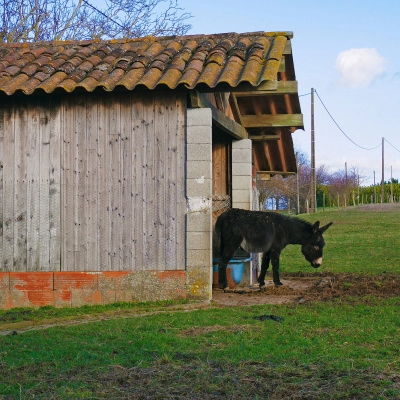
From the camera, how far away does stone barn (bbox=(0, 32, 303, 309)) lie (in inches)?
428

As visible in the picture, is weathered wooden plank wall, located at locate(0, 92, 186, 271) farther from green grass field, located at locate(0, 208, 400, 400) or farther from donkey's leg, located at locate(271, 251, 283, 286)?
donkey's leg, located at locate(271, 251, 283, 286)

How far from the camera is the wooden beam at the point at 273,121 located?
1406cm

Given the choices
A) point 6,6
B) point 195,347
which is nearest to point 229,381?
point 195,347

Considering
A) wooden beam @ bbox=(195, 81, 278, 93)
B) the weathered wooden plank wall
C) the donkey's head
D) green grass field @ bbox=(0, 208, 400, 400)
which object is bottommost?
green grass field @ bbox=(0, 208, 400, 400)

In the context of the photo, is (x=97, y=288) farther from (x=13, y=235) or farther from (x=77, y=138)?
(x=77, y=138)

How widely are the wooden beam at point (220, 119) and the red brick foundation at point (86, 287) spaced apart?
272 cm

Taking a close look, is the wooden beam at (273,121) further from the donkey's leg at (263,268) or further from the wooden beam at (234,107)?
the donkey's leg at (263,268)

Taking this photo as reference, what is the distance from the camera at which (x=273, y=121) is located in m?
14.4

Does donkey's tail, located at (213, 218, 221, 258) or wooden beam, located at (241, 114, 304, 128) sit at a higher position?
wooden beam, located at (241, 114, 304, 128)

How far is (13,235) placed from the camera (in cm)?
1128

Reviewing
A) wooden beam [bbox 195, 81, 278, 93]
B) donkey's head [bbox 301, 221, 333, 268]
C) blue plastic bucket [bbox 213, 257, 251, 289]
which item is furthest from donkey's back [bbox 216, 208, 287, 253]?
wooden beam [bbox 195, 81, 278, 93]

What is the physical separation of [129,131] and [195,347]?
4.79m

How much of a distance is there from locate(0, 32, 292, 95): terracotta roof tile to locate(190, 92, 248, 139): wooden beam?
393 mm

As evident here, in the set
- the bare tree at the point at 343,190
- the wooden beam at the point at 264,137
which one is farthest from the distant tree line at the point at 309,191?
the wooden beam at the point at 264,137
